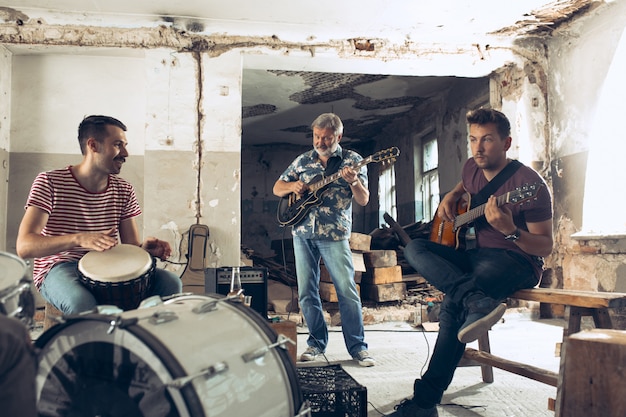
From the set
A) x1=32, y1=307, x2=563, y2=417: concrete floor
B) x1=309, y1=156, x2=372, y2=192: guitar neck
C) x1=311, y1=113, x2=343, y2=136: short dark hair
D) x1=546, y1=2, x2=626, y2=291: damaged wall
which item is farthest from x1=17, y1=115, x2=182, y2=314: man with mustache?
x1=546, y1=2, x2=626, y2=291: damaged wall

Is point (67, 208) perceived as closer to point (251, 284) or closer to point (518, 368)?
point (251, 284)

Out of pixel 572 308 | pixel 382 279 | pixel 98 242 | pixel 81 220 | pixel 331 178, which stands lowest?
pixel 382 279

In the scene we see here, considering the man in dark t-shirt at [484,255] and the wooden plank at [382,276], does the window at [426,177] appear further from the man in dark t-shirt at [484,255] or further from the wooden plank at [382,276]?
the man in dark t-shirt at [484,255]

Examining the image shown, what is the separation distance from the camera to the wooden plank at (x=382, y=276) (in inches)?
235

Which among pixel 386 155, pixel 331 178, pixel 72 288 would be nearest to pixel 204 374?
pixel 72 288

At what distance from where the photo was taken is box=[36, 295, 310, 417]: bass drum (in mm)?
1237

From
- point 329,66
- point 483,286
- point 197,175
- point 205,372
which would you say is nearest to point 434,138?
point 329,66

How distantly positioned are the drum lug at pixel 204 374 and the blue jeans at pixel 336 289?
2312 mm

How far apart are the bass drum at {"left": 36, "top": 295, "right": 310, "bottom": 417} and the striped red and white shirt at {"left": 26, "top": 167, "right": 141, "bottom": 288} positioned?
1389 millimetres

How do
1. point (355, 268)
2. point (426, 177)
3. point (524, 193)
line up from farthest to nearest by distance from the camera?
point (426, 177) < point (355, 268) < point (524, 193)

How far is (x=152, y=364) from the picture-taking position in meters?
1.24

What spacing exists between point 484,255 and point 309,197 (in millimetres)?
1515

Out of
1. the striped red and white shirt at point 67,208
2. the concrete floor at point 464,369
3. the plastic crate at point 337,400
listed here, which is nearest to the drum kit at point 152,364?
the concrete floor at point 464,369

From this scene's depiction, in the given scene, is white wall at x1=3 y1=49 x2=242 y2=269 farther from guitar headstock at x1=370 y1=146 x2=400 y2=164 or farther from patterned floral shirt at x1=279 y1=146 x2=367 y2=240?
guitar headstock at x1=370 y1=146 x2=400 y2=164
